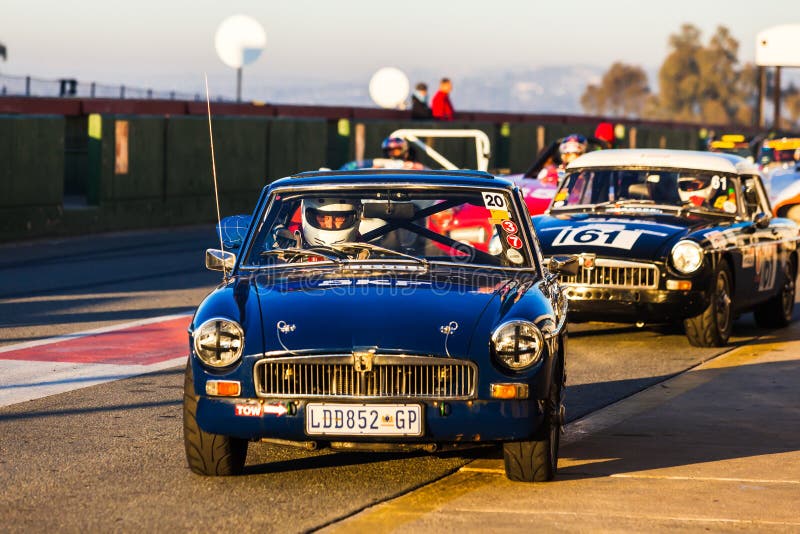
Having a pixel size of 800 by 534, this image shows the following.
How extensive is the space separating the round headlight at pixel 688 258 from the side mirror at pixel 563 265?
3324 mm

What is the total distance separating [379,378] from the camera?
659 cm

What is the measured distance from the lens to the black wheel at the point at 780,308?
1347cm

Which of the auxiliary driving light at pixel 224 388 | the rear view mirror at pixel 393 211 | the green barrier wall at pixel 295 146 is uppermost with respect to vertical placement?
the green barrier wall at pixel 295 146

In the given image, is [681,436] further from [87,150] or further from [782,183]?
[87,150]

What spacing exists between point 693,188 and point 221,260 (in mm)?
6045

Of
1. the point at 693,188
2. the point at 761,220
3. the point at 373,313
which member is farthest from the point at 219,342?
the point at 761,220

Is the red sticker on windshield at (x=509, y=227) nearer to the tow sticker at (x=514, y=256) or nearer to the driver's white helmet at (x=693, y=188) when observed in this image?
the tow sticker at (x=514, y=256)

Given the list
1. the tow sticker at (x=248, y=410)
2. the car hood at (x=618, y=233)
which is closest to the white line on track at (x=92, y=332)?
the car hood at (x=618, y=233)

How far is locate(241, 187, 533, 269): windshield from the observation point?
773 cm

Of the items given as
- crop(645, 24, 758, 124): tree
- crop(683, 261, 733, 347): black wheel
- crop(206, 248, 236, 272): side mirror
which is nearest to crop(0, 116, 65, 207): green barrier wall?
crop(683, 261, 733, 347): black wheel

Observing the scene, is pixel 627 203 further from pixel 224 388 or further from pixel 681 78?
pixel 681 78

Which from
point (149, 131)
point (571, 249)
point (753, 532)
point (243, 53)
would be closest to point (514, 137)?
point (243, 53)

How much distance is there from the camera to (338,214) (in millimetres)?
8117

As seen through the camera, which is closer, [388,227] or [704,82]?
[388,227]
